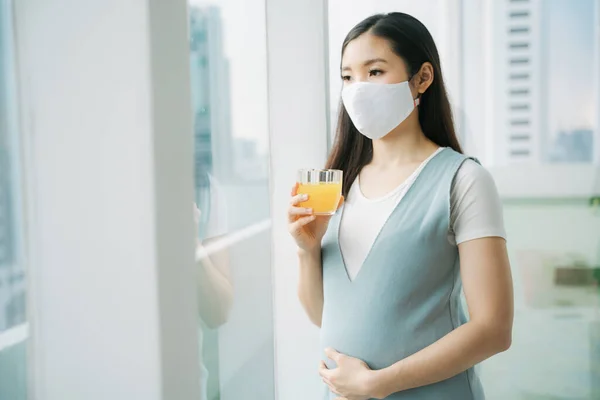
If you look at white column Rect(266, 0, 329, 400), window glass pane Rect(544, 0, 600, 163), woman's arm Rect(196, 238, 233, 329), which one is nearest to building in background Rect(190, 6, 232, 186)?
woman's arm Rect(196, 238, 233, 329)

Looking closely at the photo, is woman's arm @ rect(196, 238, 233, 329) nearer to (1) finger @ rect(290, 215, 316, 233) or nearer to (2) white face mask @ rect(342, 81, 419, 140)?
(1) finger @ rect(290, 215, 316, 233)

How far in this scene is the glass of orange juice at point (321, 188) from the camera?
1187 millimetres

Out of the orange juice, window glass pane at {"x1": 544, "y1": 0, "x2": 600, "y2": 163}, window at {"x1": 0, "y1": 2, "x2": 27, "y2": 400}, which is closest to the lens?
window at {"x1": 0, "y1": 2, "x2": 27, "y2": 400}

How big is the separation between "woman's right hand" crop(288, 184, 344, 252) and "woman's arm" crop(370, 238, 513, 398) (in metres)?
0.31

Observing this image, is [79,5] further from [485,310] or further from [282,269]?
[282,269]

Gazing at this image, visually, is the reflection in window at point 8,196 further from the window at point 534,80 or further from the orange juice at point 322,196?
the window at point 534,80

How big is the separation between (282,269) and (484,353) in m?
0.87

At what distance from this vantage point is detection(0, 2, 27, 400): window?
0.84 metres

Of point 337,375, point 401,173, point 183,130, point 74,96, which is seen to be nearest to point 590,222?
point 401,173

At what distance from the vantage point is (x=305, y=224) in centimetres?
126

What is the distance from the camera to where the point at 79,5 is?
704 mm

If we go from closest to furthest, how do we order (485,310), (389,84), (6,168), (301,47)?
(6,168), (485,310), (389,84), (301,47)

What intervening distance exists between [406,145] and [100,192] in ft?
2.56

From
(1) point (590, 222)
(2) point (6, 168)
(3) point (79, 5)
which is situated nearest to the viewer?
(3) point (79, 5)
